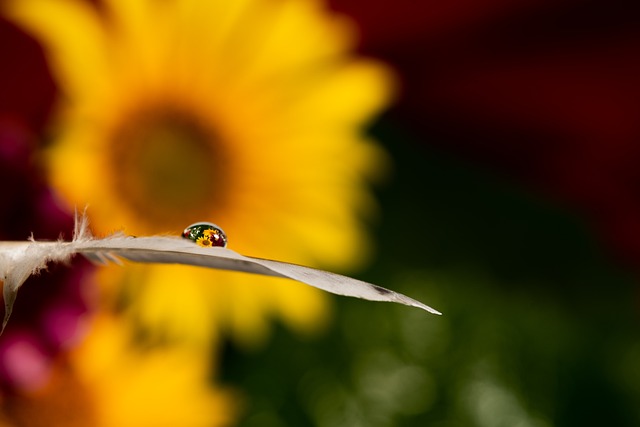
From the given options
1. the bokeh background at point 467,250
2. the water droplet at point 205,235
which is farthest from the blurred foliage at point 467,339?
the water droplet at point 205,235

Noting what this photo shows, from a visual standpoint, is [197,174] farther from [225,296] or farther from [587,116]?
[587,116]

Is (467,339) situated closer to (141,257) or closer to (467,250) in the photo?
(467,250)

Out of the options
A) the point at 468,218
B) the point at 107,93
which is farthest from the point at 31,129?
the point at 468,218

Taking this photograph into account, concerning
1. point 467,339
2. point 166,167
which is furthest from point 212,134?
point 467,339

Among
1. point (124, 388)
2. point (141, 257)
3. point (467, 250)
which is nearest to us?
point (141, 257)

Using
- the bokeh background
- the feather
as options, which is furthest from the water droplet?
the bokeh background

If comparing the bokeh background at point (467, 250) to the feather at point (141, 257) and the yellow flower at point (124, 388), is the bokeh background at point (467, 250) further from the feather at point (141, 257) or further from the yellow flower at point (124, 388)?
the feather at point (141, 257)

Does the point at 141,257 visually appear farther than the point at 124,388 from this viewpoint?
No
